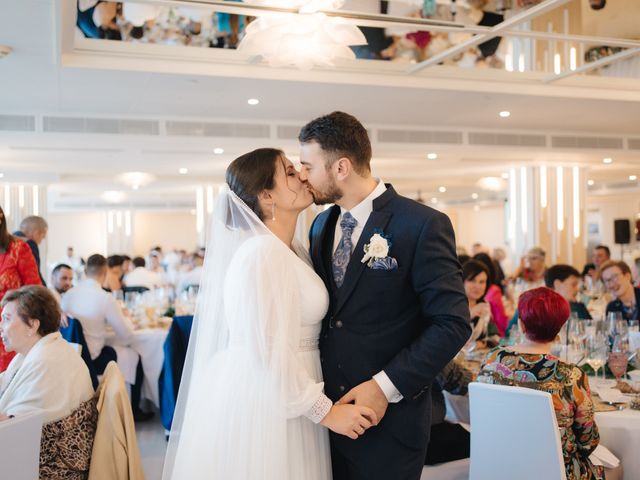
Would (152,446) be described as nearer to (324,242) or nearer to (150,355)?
(150,355)

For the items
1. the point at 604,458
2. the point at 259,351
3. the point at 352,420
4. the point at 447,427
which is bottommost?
the point at 447,427

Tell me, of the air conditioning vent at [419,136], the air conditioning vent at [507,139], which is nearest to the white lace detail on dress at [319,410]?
the air conditioning vent at [419,136]

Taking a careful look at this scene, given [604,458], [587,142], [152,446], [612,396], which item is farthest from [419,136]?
[604,458]

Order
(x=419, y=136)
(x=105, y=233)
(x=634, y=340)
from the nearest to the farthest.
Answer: (x=634, y=340), (x=419, y=136), (x=105, y=233)

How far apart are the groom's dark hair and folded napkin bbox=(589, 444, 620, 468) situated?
1608 millimetres

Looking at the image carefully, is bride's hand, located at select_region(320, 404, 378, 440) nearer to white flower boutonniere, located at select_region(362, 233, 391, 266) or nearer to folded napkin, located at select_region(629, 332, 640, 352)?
white flower boutonniere, located at select_region(362, 233, 391, 266)

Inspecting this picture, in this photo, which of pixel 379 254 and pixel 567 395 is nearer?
pixel 379 254

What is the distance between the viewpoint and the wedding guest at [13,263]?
187 inches

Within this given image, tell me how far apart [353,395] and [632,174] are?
51.6 ft

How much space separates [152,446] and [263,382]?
349cm

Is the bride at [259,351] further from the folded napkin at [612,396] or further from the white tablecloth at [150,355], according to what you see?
the white tablecloth at [150,355]

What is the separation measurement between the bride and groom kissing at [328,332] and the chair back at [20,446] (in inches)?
21.3

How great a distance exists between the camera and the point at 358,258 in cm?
224

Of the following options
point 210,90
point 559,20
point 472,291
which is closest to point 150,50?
point 210,90
